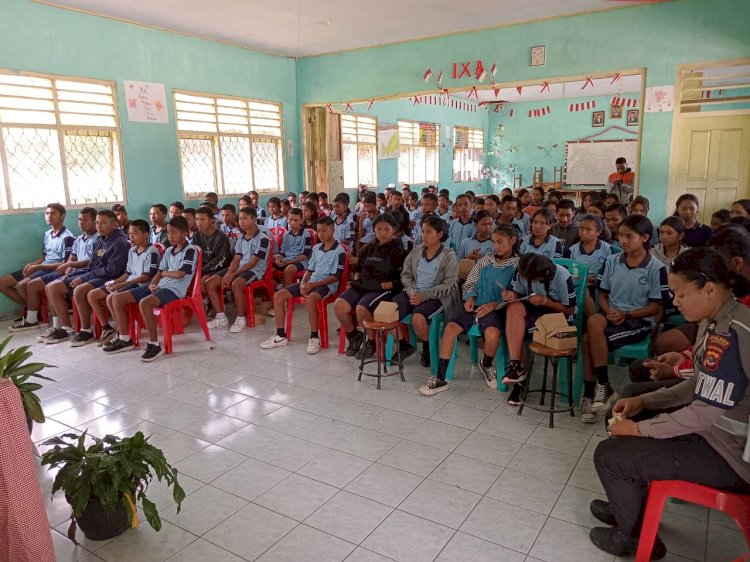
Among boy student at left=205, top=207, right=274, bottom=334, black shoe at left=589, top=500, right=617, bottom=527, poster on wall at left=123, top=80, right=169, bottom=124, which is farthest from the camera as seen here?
poster on wall at left=123, top=80, right=169, bottom=124

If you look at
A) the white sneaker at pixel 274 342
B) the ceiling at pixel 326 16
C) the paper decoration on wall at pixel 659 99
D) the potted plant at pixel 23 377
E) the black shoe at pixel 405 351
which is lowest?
the white sneaker at pixel 274 342

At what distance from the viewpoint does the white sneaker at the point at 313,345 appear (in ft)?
15.1

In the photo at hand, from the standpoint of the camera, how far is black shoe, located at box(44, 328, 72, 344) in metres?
5.00

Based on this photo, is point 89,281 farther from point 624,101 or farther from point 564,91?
point 624,101

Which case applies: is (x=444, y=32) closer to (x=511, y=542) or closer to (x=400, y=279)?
(x=400, y=279)

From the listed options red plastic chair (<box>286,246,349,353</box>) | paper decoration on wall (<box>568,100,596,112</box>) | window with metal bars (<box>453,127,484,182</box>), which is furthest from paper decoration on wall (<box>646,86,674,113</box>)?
paper decoration on wall (<box>568,100,596,112</box>)

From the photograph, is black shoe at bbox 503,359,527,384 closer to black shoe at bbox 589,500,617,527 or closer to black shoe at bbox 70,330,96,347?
black shoe at bbox 589,500,617,527

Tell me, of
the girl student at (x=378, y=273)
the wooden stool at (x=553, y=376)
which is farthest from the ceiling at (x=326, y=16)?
the wooden stool at (x=553, y=376)

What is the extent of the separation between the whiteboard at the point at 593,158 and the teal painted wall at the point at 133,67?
971cm

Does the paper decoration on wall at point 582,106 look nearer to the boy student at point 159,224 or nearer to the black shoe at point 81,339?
the boy student at point 159,224

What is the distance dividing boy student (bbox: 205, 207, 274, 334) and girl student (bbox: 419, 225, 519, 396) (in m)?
2.34

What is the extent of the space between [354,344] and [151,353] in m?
1.69

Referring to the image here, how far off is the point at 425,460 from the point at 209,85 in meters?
6.72

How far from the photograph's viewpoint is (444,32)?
7.58 metres
